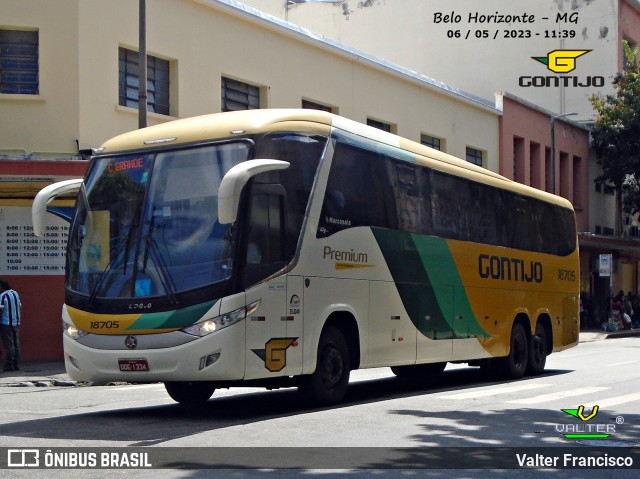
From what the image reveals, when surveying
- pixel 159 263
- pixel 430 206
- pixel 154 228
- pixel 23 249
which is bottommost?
pixel 159 263

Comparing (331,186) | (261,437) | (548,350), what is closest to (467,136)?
(548,350)

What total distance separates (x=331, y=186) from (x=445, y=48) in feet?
123

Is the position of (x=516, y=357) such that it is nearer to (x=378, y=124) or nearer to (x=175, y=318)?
(x=175, y=318)

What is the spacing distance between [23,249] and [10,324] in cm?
285

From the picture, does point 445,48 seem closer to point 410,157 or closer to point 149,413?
point 410,157

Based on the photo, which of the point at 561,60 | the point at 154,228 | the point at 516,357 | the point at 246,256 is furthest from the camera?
the point at 561,60

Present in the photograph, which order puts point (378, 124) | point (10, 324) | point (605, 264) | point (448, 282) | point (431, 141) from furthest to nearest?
point (605, 264) → point (431, 141) → point (378, 124) → point (10, 324) → point (448, 282)

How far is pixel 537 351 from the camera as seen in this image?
20312 mm

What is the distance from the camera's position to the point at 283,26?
2894 cm

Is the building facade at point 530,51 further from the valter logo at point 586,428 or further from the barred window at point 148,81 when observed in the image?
the valter logo at point 586,428

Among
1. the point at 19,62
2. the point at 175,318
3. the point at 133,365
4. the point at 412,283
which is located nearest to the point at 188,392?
the point at 133,365

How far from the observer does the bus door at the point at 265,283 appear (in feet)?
39.4

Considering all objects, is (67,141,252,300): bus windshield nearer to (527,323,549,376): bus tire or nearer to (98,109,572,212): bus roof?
(98,109,572,212): bus roof


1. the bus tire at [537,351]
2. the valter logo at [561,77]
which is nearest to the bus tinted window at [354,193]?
the bus tire at [537,351]
